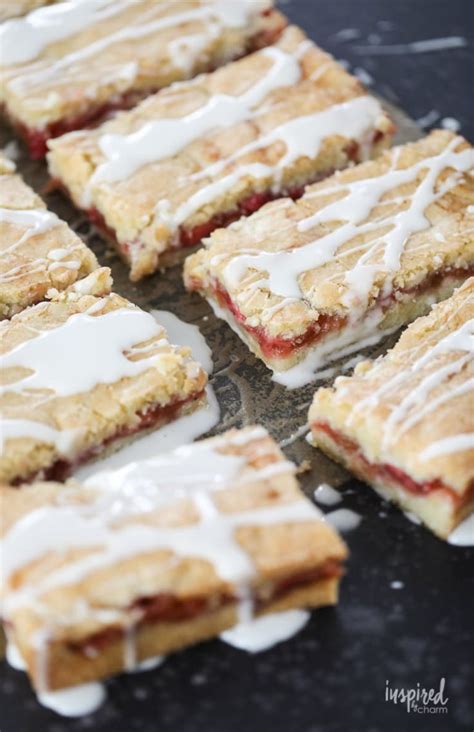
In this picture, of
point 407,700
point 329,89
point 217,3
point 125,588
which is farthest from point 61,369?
point 217,3

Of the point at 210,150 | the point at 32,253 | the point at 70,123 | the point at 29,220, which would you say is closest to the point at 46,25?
the point at 70,123

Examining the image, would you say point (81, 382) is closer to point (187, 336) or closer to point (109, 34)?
point (187, 336)

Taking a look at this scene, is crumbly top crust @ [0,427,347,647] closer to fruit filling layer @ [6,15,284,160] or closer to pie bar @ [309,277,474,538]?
pie bar @ [309,277,474,538]

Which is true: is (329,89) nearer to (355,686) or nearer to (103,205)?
(103,205)

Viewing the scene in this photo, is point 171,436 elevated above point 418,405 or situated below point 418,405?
below

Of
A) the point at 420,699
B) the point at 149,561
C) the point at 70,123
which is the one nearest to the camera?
the point at 149,561

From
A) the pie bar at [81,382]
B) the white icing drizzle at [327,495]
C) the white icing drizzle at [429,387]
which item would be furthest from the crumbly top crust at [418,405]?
the pie bar at [81,382]
